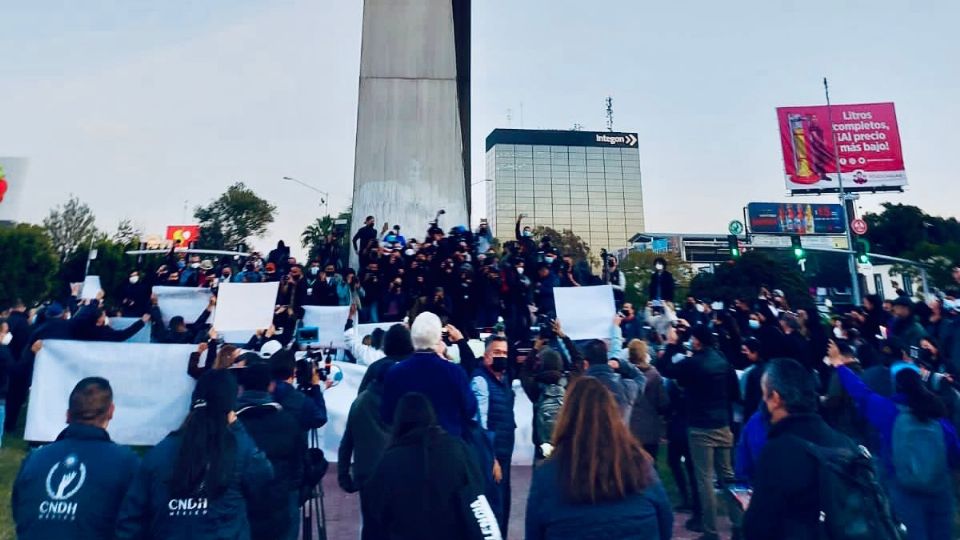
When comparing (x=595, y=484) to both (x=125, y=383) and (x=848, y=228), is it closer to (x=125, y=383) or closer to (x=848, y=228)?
(x=125, y=383)

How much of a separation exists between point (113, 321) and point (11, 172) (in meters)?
63.3

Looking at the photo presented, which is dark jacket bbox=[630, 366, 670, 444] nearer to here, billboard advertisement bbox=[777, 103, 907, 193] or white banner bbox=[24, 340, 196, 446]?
white banner bbox=[24, 340, 196, 446]

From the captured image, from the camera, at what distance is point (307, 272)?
38.4ft

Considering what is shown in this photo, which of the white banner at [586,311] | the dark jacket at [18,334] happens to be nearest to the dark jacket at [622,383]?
the white banner at [586,311]

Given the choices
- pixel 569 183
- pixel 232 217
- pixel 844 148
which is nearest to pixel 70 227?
pixel 232 217

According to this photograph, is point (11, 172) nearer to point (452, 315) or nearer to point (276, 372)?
point (452, 315)

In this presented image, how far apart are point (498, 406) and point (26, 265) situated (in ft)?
127

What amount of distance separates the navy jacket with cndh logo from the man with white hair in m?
1.45

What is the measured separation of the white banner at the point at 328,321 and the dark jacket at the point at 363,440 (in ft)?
17.6

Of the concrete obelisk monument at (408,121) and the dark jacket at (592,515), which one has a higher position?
the concrete obelisk monument at (408,121)

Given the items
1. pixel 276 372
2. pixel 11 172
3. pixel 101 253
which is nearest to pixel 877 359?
pixel 276 372

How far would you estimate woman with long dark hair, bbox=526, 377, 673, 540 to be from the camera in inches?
81.2

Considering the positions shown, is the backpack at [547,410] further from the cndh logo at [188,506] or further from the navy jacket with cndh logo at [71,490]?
the navy jacket with cndh logo at [71,490]

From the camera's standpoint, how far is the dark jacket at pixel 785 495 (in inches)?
86.4
